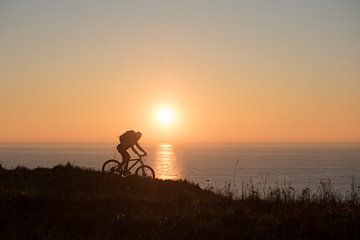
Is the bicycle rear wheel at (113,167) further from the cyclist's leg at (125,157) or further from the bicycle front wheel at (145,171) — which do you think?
the bicycle front wheel at (145,171)

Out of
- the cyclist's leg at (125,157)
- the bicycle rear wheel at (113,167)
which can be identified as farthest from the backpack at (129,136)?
the bicycle rear wheel at (113,167)

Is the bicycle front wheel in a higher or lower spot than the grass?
higher

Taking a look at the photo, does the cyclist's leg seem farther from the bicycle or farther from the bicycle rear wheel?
the bicycle rear wheel

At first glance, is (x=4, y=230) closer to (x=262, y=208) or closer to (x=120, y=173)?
(x=262, y=208)

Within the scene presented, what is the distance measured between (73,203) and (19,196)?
1.46 metres

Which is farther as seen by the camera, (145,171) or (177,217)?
(145,171)

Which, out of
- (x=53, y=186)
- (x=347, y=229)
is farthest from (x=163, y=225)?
(x=53, y=186)

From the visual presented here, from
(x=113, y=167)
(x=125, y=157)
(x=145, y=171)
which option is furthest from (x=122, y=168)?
(x=145, y=171)

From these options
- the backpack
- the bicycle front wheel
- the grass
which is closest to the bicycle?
the bicycle front wheel

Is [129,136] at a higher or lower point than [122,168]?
higher

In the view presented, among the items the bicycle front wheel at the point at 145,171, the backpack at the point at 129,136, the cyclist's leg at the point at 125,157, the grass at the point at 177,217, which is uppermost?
the backpack at the point at 129,136

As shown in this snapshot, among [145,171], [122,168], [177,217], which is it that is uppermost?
[122,168]

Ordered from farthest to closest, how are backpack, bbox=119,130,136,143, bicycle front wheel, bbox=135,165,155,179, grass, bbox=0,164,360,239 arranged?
bicycle front wheel, bbox=135,165,155,179 < backpack, bbox=119,130,136,143 < grass, bbox=0,164,360,239

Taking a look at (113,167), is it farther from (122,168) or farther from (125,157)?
(125,157)
